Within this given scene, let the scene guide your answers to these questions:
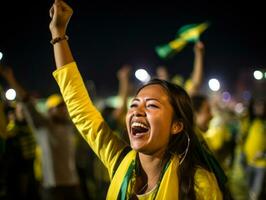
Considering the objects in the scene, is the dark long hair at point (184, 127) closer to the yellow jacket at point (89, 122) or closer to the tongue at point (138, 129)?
the yellow jacket at point (89, 122)

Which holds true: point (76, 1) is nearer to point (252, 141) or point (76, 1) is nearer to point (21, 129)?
point (21, 129)

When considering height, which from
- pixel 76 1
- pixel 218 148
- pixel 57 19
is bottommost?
pixel 218 148

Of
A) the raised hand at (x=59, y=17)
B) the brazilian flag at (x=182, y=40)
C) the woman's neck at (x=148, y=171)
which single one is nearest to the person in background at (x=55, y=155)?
the brazilian flag at (x=182, y=40)

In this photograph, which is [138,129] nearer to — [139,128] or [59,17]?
[139,128]

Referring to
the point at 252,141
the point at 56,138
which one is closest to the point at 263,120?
the point at 252,141

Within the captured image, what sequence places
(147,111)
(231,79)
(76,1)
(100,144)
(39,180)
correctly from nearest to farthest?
1. (147,111)
2. (100,144)
3. (76,1)
4. (39,180)
5. (231,79)

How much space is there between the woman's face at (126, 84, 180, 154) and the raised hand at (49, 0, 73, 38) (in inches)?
27.3

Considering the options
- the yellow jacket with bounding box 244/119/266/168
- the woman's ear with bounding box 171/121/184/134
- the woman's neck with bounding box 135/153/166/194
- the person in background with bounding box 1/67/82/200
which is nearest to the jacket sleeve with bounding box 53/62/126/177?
the woman's neck with bounding box 135/153/166/194

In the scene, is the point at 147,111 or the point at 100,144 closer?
the point at 147,111

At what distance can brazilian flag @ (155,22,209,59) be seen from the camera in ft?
20.2

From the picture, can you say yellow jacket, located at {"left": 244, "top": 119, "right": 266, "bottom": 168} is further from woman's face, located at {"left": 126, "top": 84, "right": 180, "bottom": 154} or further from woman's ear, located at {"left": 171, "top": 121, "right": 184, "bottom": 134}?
woman's face, located at {"left": 126, "top": 84, "right": 180, "bottom": 154}

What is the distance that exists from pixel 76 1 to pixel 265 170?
5373 mm

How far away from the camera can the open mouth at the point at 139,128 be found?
2.77 meters

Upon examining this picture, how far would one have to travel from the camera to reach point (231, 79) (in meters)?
58.7
